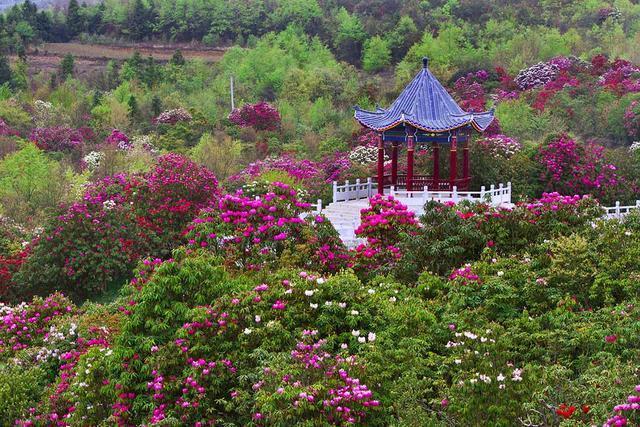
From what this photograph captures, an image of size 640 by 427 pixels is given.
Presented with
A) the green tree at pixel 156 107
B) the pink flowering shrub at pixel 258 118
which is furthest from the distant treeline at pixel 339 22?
the pink flowering shrub at pixel 258 118

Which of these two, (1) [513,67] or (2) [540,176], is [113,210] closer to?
(2) [540,176]

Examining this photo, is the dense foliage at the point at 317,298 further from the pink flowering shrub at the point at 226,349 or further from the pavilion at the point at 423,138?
the pavilion at the point at 423,138

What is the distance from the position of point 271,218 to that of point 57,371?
413 centimetres

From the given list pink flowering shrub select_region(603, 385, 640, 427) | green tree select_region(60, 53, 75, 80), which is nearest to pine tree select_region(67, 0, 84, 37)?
green tree select_region(60, 53, 75, 80)

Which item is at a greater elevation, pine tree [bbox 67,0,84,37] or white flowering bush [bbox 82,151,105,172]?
pine tree [bbox 67,0,84,37]

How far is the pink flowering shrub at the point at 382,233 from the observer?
1565 centimetres

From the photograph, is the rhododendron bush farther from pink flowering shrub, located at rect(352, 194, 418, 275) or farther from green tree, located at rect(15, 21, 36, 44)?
green tree, located at rect(15, 21, 36, 44)

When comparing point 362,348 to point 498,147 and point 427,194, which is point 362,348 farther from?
point 498,147

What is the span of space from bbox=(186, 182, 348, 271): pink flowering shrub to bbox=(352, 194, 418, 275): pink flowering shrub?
42 centimetres

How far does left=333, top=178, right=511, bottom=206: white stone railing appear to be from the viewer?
22513mm

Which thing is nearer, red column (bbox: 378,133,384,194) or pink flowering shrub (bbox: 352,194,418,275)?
pink flowering shrub (bbox: 352,194,418,275)

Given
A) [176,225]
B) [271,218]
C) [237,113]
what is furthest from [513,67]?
[271,218]

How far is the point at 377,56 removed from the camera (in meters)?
69.9

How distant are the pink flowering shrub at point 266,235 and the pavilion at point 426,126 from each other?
785 centimetres
